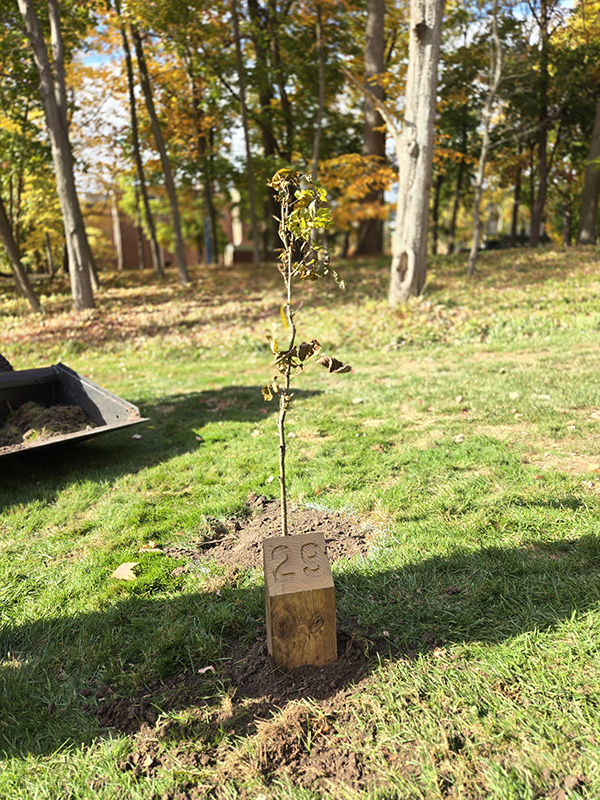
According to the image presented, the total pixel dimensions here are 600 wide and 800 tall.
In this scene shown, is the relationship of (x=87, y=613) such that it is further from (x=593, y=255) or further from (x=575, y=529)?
(x=593, y=255)

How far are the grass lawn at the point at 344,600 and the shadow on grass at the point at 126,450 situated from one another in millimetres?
29

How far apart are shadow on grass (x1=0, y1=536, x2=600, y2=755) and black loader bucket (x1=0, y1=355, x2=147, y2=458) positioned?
1.93 meters

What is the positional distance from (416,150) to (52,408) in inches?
333

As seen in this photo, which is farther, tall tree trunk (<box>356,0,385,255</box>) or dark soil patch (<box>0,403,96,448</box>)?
tall tree trunk (<box>356,0,385,255</box>)

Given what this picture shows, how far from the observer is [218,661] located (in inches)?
99.0

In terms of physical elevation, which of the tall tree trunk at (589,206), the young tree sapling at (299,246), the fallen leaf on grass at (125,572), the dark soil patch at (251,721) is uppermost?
the tall tree trunk at (589,206)

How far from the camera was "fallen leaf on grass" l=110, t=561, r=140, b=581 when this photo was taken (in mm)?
3145

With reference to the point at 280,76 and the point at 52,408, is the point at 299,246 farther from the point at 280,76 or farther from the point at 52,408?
the point at 280,76

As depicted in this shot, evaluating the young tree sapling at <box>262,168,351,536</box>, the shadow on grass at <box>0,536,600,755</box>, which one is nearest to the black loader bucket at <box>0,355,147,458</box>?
the shadow on grass at <box>0,536,600,755</box>

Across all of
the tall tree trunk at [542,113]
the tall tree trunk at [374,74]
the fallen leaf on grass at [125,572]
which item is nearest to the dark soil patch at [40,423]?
the fallen leaf on grass at [125,572]

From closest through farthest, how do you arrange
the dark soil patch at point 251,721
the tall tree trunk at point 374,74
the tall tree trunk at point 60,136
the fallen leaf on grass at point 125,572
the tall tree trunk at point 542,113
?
the dark soil patch at point 251,721
the fallen leaf on grass at point 125,572
the tall tree trunk at point 60,136
the tall tree trunk at point 374,74
the tall tree trunk at point 542,113

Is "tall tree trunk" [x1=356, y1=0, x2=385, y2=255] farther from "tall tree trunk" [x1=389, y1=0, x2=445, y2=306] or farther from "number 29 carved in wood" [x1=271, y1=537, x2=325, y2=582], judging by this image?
"number 29 carved in wood" [x1=271, y1=537, x2=325, y2=582]

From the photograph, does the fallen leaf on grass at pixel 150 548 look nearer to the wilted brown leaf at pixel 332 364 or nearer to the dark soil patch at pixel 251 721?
the dark soil patch at pixel 251 721

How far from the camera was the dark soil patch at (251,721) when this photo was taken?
200cm
